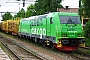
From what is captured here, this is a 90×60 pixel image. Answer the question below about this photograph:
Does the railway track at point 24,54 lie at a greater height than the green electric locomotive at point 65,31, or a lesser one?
lesser

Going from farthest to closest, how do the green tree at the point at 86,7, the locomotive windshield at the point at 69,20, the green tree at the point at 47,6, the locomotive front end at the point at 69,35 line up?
the green tree at the point at 47,6 → the green tree at the point at 86,7 → the locomotive windshield at the point at 69,20 → the locomotive front end at the point at 69,35

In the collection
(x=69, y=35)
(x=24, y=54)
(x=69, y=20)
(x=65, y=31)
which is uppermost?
(x=69, y=20)

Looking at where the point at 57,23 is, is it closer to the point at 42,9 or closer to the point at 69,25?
the point at 69,25

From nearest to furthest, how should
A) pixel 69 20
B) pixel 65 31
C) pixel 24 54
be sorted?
pixel 65 31, pixel 24 54, pixel 69 20

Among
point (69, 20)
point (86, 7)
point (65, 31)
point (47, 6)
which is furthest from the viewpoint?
point (47, 6)

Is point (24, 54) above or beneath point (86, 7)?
beneath

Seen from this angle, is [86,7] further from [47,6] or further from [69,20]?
[47,6]

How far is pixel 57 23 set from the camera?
1917cm

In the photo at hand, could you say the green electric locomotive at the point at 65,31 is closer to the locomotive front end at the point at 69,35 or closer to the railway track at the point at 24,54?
the locomotive front end at the point at 69,35

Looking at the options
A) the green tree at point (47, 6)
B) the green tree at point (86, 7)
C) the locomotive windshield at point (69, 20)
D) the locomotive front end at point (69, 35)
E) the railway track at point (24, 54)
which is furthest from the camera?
the green tree at point (47, 6)

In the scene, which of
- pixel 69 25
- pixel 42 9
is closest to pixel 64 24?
pixel 69 25

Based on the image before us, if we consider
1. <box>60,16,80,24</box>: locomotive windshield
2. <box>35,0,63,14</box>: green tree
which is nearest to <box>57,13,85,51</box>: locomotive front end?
<box>60,16,80,24</box>: locomotive windshield

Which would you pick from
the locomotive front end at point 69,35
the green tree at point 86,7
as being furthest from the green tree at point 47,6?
the locomotive front end at point 69,35

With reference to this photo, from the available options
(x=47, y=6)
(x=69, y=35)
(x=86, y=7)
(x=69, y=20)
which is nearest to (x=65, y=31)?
(x=69, y=35)
